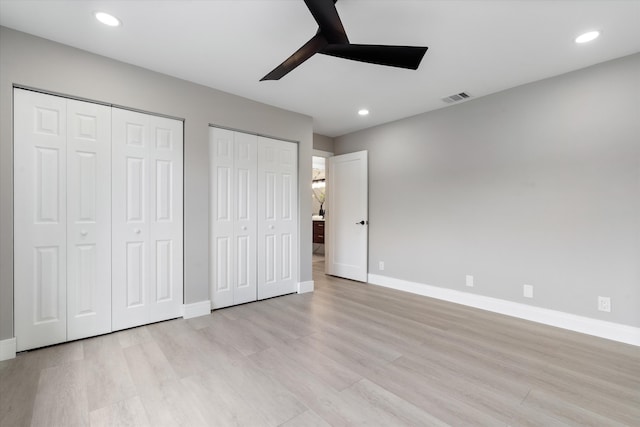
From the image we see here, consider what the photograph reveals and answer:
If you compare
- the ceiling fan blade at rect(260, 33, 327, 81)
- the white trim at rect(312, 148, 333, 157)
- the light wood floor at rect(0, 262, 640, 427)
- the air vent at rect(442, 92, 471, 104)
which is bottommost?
the light wood floor at rect(0, 262, 640, 427)

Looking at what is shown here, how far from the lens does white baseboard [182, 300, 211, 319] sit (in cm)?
300

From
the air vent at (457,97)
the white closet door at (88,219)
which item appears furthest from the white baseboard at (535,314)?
the white closet door at (88,219)

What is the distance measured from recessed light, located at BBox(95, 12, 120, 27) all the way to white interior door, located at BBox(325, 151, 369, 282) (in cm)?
340

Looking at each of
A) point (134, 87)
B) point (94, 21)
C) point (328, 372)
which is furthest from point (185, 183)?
point (328, 372)

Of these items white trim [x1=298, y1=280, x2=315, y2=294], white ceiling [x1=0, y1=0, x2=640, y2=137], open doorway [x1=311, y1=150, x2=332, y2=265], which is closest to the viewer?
white ceiling [x1=0, y1=0, x2=640, y2=137]

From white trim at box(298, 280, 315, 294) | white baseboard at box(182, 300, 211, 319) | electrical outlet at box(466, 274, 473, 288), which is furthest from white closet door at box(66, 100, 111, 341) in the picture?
electrical outlet at box(466, 274, 473, 288)

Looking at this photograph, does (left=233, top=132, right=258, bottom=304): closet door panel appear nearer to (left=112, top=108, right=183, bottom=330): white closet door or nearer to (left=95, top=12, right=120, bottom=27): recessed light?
(left=112, top=108, right=183, bottom=330): white closet door

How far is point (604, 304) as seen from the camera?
8.59 feet

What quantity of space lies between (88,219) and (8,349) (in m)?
1.09

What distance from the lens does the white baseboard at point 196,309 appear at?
2996 millimetres

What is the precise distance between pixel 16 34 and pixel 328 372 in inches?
137

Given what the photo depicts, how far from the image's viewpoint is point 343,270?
4.98m

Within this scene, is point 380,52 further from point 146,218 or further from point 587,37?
point 146,218

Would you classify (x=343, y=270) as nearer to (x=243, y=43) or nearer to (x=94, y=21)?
(x=243, y=43)
